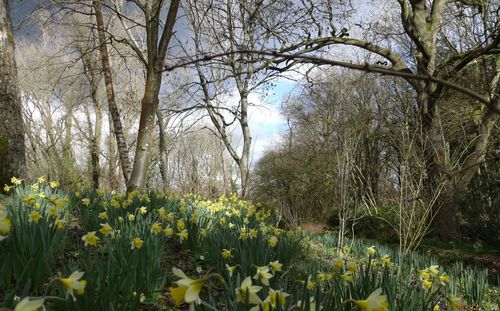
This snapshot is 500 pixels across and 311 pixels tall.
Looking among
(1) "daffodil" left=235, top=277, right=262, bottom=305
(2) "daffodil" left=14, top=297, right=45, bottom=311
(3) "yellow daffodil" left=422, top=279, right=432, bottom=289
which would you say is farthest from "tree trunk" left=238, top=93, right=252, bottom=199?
(2) "daffodil" left=14, top=297, right=45, bottom=311

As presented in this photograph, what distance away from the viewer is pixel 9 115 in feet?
15.4

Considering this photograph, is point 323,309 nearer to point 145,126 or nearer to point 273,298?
point 273,298

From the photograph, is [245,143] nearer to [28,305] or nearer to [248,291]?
[248,291]

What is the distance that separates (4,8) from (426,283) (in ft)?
18.2

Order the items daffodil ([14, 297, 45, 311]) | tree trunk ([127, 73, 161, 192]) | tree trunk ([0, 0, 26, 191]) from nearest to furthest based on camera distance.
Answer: daffodil ([14, 297, 45, 311]) < tree trunk ([0, 0, 26, 191]) < tree trunk ([127, 73, 161, 192])

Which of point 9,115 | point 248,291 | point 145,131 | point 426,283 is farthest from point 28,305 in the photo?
point 145,131

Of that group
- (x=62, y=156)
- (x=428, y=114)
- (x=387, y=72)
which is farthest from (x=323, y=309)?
(x=62, y=156)

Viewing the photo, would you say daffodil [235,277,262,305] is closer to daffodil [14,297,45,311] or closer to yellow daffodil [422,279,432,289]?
daffodil [14,297,45,311]

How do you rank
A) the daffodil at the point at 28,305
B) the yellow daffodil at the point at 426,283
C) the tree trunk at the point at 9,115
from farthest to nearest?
1. the tree trunk at the point at 9,115
2. the yellow daffodil at the point at 426,283
3. the daffodil at the point at 28,305

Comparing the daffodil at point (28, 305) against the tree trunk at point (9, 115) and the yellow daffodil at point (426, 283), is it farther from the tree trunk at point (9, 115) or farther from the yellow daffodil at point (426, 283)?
the tree trunk at point (9, 115)

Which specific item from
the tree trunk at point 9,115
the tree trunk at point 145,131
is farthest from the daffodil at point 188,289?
the tree trunk at point 145,131

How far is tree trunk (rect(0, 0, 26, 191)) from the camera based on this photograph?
4.65 metres

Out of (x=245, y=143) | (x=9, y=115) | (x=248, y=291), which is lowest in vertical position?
(x=248, y=291)

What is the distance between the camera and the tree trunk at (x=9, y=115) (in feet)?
15.2
